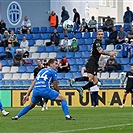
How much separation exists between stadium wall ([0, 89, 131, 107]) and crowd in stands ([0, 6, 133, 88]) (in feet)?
7.19

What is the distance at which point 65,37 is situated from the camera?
3288cm

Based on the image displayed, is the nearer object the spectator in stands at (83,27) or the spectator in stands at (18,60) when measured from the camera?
the spectator in stands at (18,60)

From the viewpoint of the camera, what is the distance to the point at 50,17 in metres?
36.1

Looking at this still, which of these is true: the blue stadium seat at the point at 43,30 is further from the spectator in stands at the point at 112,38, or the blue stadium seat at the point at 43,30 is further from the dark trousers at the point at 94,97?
the dark trousers at the point at 94,97

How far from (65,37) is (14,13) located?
7.52 meters

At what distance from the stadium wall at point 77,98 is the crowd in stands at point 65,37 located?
7.19 feet

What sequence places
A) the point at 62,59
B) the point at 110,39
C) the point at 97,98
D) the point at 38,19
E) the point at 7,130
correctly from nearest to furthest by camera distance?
the point at 7,130, the point at 97,98, the point at 62,59, the point at 110,39, the point at 38,19

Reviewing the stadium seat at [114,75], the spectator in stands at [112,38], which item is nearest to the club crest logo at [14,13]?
the spectator in stands at [112,38]

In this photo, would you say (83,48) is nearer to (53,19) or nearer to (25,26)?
(53,19)

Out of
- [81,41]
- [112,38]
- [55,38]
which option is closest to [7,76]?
[55,38]

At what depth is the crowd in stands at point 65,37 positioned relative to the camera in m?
31.5

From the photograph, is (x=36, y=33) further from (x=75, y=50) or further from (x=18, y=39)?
(x=75, y=50)

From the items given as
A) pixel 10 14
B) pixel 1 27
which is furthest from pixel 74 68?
pixel 10 14

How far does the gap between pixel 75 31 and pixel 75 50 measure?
230 cm
